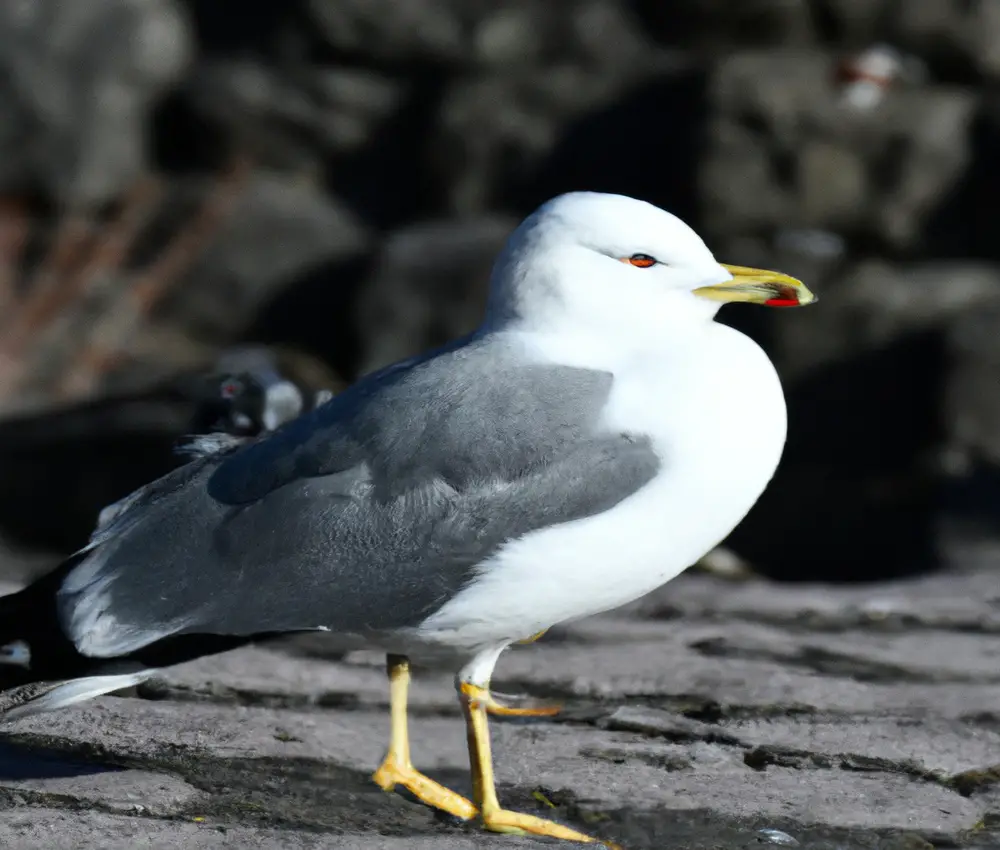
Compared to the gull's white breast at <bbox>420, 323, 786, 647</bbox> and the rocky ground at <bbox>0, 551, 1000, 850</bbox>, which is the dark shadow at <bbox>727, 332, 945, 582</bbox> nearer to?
the rocky ground at <bbox>0, 551, 1000, 850</bbox>

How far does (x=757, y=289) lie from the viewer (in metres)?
2.87

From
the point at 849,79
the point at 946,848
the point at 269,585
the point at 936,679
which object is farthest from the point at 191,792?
the point at 849,79

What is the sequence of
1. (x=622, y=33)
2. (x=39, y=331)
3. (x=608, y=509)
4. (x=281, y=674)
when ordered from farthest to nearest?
(x=622, y=33) < (x=39, y=331) < (x=281, y=674) < (x=608, y=509)

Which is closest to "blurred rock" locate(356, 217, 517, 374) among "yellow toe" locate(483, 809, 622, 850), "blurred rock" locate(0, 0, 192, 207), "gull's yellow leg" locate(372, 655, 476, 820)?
"blurred rock" locate(0, 0, 192, 207)

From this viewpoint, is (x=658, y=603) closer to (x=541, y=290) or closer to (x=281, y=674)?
(x=281, y=674)

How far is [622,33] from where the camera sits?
36.7ft

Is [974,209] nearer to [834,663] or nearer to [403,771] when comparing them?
[834,663]

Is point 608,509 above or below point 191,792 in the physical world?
above

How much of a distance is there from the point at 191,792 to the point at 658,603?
2.20 metres

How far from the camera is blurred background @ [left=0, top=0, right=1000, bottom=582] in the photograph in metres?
8.05

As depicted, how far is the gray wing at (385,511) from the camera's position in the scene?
101 inches

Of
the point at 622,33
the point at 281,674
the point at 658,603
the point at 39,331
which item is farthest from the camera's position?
the point at 622,33

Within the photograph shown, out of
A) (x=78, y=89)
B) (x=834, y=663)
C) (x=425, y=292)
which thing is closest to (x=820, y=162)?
(x=425, y=292)

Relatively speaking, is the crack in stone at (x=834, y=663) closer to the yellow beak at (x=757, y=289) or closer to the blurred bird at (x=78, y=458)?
the yellow beak at (x=757, y=289)
